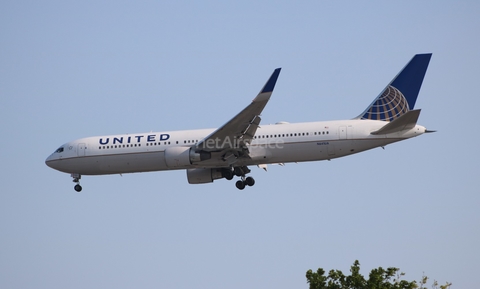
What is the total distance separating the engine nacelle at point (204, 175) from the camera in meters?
47.2

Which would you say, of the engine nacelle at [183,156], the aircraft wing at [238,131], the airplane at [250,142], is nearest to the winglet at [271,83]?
the aircraft wing at [238,131]

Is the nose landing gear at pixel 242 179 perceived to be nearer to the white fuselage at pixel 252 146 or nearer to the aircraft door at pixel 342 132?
the white fuselage at pixel 252 146

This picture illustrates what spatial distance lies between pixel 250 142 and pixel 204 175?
4402 mm

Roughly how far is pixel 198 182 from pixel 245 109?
818 centimetres

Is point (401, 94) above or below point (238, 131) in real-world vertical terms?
above

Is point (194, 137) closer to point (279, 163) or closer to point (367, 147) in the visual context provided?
point (279, 163)

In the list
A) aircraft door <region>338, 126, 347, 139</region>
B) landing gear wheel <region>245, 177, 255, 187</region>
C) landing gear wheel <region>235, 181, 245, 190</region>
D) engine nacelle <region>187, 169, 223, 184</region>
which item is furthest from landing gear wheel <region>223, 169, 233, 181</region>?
aircraft door <region>338, 126, 347, 139</region>

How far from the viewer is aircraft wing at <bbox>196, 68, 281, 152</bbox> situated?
133 ft

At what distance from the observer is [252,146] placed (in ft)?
147

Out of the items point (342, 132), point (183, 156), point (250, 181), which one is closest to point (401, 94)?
point (342, 132)

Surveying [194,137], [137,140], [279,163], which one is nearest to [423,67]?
[279,163]

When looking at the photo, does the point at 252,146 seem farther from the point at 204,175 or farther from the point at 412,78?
the point at 412,78

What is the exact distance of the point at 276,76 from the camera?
1544 inches

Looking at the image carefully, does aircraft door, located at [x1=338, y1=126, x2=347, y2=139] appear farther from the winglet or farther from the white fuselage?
the winglet
